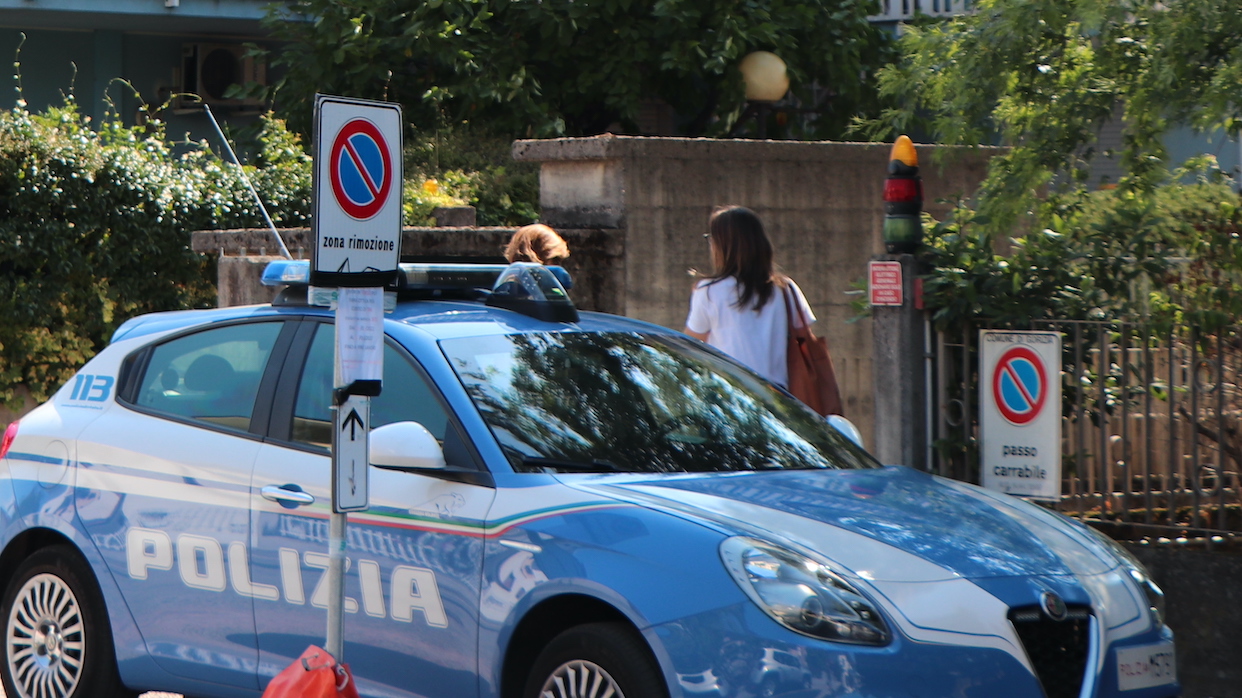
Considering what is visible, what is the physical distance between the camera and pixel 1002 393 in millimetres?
7344

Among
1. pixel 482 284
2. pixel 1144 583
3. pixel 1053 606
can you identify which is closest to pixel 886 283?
pixel 482 284

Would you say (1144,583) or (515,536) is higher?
(515,536)

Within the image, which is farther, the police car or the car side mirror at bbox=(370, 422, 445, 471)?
the car side mirror at bbox=(370, 422, 445, 471)

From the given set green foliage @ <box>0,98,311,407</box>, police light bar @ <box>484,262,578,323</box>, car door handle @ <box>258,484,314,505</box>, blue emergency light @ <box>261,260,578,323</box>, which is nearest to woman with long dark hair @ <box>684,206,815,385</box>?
blue emergency light @ <box>261,260,578,323</box>

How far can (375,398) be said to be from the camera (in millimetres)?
5266

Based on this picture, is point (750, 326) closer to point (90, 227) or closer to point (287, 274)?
point (287, 274)

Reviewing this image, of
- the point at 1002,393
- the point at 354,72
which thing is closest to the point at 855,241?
the point at 1002,393

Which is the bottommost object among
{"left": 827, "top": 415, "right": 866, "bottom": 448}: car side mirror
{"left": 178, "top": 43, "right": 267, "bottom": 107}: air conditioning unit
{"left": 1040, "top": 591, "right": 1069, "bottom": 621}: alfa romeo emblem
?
{"left": 1040, "top": 591, "right": 1069, "bottom": 621}: alfa romeo emblem

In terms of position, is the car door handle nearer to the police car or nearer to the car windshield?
the police car

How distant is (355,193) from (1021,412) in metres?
3.75

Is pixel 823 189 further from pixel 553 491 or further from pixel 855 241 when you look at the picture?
pixel 553 491

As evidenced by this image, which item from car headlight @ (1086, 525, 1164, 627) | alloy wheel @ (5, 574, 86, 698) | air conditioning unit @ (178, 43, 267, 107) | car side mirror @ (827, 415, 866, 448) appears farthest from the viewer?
air conditioning unit @ (178, 43, 267, 107)

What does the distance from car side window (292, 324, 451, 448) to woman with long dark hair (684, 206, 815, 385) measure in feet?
7.21

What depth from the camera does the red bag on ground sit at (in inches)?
173
